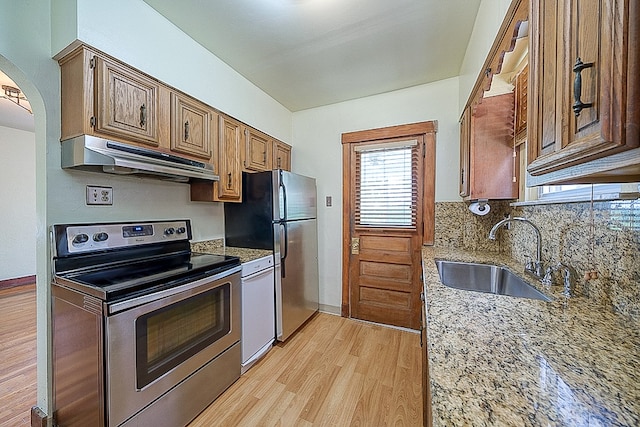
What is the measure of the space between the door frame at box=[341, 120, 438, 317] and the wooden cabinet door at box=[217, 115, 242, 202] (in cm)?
121

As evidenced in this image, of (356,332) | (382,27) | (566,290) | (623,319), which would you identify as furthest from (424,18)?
(356,332)

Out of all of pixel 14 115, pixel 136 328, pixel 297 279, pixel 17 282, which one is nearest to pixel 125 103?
A: pixel 136 328

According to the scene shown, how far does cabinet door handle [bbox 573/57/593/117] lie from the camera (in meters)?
0.50

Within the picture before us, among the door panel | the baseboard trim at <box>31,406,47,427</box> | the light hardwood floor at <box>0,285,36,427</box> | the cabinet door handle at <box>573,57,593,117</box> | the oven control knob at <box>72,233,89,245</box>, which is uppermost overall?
the cabinet door handle at <box>573,57,593,117</box>

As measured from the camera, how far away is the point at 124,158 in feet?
4.68

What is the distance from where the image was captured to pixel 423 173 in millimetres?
2654

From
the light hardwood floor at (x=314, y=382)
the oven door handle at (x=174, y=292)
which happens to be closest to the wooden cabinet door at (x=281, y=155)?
the oven door handle at (x=174, y=292)

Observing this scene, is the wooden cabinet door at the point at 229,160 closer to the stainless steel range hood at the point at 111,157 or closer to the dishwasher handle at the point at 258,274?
the stainless steel range hood at the point at 111,157

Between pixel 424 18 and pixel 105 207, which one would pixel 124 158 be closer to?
pixel 105 207

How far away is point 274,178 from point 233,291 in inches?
40.3

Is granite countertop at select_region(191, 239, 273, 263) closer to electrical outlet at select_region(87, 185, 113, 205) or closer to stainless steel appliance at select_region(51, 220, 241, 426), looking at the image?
stainless steel appliance at select_region(51, 220, 241, 426)

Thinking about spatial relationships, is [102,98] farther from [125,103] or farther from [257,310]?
[257,310]

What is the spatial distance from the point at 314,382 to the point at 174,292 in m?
1.23

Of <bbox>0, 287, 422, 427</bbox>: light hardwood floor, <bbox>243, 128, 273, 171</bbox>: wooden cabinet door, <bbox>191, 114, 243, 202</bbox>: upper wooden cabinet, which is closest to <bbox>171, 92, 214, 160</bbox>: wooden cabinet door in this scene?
<bbox>191, 114, 243, 202</bbox>: upper wooden cabinet
